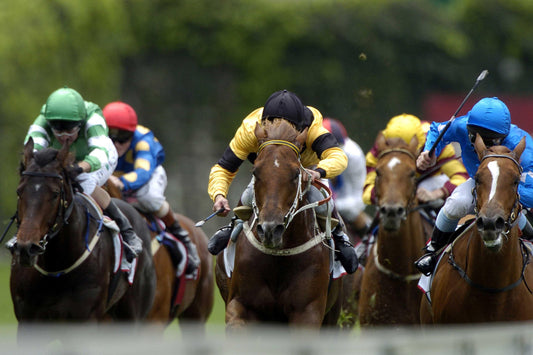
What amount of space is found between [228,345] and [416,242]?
5468mm

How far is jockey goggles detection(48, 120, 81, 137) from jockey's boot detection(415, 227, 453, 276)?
8.72ft

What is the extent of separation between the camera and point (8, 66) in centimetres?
1936

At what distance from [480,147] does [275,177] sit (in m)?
1.34

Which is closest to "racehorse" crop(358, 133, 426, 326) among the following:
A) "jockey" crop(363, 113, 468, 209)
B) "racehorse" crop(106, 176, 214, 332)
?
"jockey" crop(363, 113, 468, 209)

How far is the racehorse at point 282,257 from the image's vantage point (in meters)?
6.07

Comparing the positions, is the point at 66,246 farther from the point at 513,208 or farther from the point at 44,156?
the point at 513,208

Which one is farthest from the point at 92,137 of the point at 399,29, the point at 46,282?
the point at 399,29

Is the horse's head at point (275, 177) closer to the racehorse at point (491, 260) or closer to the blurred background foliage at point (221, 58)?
the racehorse at point (491, 260)

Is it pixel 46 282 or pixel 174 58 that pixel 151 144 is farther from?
pixel 174 58

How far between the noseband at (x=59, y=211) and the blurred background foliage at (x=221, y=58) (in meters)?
13.2

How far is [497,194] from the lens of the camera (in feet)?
19.8

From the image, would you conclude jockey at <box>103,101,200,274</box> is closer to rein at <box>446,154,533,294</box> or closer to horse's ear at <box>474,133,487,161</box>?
rein at <box>446,154,533,294</box>

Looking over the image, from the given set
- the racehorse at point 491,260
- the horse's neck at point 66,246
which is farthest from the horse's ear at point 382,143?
the horse's neck at point 66,246

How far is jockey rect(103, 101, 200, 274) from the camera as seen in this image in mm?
9375
